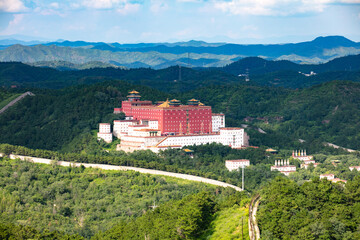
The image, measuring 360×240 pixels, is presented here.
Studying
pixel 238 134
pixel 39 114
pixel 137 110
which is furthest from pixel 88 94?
pixel 238 134

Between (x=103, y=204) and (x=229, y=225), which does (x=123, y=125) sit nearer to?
(x=103, y=204)

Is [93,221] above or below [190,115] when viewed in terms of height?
below

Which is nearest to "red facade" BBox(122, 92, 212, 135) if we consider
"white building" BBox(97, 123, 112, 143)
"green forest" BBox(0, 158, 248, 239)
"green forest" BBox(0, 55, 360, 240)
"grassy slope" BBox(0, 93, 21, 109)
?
"green forest" BBox(0, 55, 360, 240)

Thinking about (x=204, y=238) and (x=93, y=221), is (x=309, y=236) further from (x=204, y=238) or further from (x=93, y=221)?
(x=93, y=221)

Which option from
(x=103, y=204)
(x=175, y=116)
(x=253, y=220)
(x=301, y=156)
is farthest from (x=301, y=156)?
(x=253, y=220)

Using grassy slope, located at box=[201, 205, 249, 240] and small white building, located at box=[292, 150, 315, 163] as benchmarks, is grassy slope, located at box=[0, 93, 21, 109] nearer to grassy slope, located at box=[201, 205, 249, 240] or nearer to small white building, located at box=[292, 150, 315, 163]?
small white building, located at box=[292, 150, 315, 163]

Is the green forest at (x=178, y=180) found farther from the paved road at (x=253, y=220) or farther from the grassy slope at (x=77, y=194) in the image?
the paved road at (x=253, y=220)

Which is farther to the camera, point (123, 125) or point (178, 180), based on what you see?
point (123, 125)
